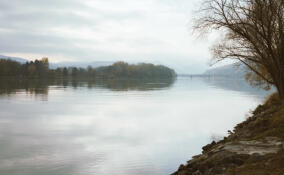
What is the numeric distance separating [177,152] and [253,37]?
9222 mm

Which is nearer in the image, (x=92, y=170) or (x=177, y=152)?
(x=92, y=170)

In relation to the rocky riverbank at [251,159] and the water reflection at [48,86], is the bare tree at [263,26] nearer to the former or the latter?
the rocky riverbank at [251,159]

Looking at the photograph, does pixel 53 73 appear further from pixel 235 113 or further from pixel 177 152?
pixel 177 152

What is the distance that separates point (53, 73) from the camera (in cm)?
18150

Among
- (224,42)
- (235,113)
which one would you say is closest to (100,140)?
(224,42)

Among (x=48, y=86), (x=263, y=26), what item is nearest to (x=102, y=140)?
(x=263, y=26)

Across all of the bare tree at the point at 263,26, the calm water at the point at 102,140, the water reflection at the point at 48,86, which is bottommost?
the calm water at the point at 102,140

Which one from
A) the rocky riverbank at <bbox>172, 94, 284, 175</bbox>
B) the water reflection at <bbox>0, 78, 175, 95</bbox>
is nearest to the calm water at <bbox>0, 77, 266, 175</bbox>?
the rocky riverbank at <bbox>172, 94, 284, 175</bbox>

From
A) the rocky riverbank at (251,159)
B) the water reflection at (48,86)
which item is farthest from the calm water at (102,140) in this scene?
the water reflection at (48,86)

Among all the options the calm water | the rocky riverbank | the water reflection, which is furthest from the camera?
the water reflection

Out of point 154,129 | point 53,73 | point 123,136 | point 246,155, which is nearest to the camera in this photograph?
point 246,155

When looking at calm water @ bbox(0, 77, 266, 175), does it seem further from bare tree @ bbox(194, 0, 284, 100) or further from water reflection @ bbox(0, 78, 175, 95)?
water reflection @ bbox(0, 78, 175, 95)

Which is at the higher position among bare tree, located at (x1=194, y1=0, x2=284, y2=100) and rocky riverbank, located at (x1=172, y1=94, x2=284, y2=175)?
bare tree, located at (x1=194, y1=0, x2=284, y2=100)

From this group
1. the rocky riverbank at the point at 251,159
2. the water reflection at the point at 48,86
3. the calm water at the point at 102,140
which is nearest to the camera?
the rocky riverbank at the point at 251,159
